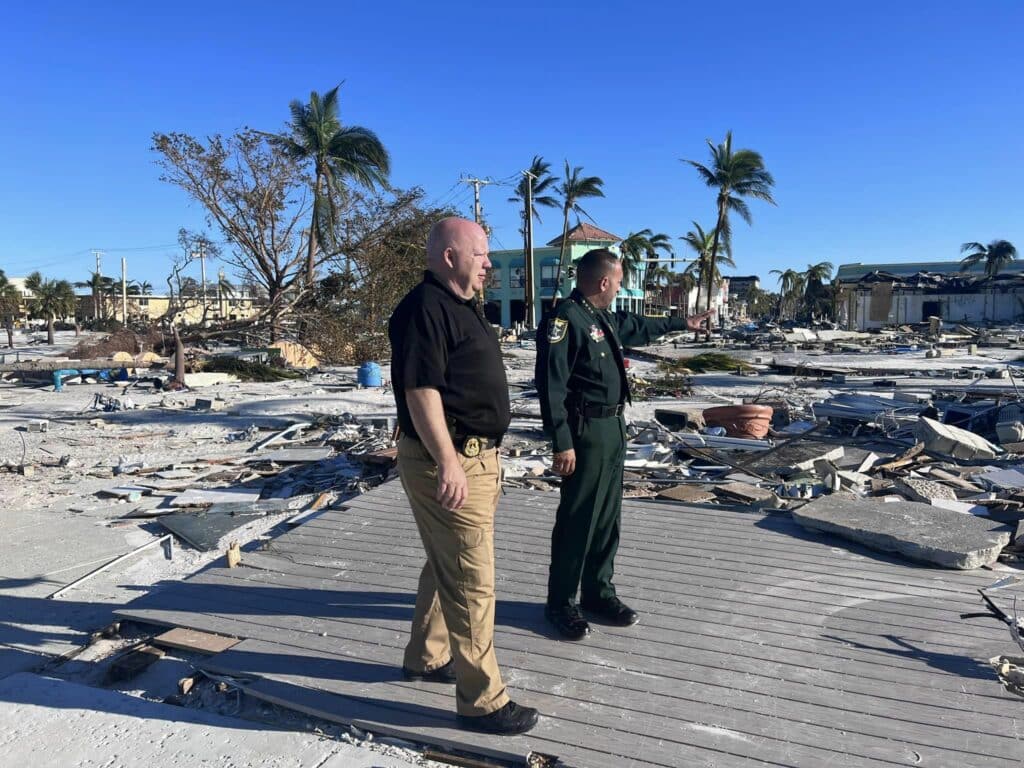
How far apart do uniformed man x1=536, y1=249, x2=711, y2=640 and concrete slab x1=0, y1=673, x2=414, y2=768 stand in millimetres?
1185

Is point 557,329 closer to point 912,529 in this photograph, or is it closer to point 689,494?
point 912,529

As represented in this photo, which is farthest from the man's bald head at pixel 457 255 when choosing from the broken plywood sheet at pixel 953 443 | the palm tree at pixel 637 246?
the palm tree at pixel 637 246

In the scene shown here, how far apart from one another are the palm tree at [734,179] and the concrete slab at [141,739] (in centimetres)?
3541

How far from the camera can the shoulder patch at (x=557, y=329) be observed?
134 inches

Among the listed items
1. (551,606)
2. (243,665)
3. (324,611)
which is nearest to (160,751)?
(243,665)

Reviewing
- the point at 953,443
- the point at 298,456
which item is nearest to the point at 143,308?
the point at 298,456

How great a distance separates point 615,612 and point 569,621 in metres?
0.27

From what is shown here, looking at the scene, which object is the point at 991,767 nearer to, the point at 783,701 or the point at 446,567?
the point at 783,701

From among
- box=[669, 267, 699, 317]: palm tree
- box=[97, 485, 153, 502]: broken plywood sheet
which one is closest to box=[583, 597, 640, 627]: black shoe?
box=[97, 485, 153, 502]: broken plywood sheet

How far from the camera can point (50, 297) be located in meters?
50.7

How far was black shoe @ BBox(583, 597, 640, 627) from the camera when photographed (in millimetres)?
3662

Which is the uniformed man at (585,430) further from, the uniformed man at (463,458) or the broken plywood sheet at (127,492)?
the broken plywood sheet at (127,492)

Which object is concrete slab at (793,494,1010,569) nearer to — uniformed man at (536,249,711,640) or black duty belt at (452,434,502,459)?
uniformed man at (536,249,711,640)

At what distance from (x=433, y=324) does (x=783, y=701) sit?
2.03 m
